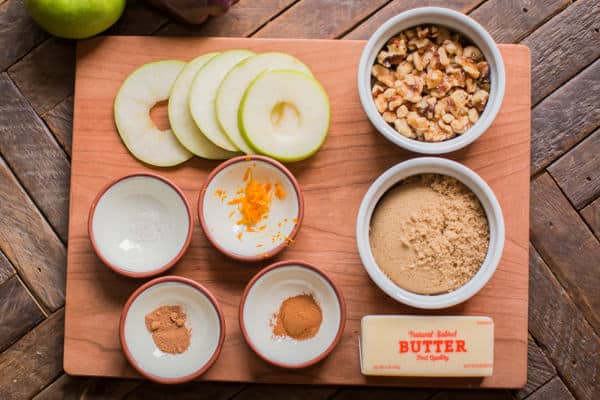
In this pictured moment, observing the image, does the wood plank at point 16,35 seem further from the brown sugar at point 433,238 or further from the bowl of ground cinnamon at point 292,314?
the brown sugar at point 433,238

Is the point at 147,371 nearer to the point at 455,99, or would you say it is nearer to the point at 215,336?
the point at 215,336

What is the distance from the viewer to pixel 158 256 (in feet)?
3.45

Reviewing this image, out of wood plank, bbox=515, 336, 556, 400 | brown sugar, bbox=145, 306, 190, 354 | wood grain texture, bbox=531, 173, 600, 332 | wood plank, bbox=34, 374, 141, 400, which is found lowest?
wood plank, bbox=34, 374, 141, 400

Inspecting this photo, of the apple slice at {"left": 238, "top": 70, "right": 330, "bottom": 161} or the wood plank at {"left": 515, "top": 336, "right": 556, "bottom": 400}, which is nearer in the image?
the apple slice at {"left": 238, "top": 70, "right": 330, "bottom": 161}

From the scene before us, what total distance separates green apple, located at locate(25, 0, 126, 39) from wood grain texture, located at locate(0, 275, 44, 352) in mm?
455

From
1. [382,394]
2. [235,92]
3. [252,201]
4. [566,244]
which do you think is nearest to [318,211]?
[252,201]

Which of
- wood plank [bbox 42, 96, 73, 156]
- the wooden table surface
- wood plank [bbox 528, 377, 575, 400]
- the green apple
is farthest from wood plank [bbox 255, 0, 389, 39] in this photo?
wood plank [bbox 528, 377, 575, 400]

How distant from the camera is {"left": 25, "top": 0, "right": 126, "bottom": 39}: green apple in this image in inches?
39.7

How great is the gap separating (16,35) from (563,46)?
982 mm

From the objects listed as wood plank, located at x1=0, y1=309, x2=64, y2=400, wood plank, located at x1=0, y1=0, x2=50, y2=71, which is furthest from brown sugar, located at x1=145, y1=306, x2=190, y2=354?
wood plank, located at x1=0, y1=0, x2=50, y2=71

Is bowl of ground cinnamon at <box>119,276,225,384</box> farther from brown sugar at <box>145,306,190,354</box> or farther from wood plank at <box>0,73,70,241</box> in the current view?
wood plank at <box>0,73,70,241</box>

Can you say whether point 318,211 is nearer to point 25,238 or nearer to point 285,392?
point 285,392

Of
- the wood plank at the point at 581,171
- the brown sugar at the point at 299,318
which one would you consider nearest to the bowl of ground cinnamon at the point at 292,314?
the brown sugar at the point at 299,318

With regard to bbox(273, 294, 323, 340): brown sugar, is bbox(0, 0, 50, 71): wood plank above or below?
above
